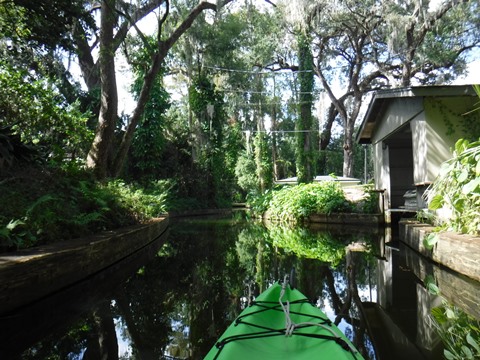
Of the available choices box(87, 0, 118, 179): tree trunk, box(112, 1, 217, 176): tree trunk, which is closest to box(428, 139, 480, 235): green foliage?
box(87, 0, 118, 179): tree trunk

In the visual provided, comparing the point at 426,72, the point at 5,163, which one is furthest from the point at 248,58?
the point at 5,163

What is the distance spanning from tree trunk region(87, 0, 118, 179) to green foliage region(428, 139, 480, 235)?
843cm

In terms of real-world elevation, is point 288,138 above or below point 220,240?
above

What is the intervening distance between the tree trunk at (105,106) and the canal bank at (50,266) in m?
4.47

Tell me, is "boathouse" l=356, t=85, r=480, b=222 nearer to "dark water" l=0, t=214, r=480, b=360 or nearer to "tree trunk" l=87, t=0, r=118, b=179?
"dark water" l=0, t=214, r=480, b=360

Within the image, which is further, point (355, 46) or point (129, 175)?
point (355, 46)

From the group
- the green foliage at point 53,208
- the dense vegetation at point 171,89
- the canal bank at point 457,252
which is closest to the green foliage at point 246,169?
the dense vegetation at point 171,89

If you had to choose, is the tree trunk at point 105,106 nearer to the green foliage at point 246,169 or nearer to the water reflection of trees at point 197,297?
the water reflection of trees at point 197,297

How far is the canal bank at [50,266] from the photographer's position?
150 inches

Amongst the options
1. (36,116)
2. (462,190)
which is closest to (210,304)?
(462,190)

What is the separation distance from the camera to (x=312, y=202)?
15.8 meters

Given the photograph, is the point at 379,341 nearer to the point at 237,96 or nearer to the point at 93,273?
the point at 93,273

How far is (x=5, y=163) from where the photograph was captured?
7.10 m

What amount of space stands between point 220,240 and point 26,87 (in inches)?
257
